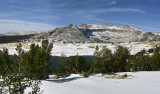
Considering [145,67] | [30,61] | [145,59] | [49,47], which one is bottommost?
[145,67]

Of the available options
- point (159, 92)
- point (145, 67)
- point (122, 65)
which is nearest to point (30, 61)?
point (159, 92)

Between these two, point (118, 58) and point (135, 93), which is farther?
point (118, 58)

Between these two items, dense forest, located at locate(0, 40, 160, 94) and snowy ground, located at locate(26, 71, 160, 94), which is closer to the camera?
dense forest, located at locate(0, 40, 160, 94)

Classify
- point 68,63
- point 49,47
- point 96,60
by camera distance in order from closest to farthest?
point 49,47
point 96,60
point 68,63

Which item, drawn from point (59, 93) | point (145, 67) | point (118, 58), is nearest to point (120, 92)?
point (59, 93)

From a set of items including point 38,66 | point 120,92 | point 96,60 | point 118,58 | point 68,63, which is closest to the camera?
point 120,92

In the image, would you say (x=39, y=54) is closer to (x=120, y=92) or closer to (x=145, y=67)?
(x=120, y=92)

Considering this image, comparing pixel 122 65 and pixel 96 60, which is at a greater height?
pixel 96 60

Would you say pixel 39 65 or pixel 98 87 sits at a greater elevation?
pixel 39 65

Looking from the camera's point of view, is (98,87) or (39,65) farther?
(39,65)

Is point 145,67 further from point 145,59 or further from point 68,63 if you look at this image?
point 68,63

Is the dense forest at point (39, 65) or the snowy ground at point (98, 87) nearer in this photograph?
the dense forest at point (39, 65)

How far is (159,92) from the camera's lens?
1047 centimetres

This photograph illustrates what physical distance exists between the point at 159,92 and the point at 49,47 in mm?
15274
